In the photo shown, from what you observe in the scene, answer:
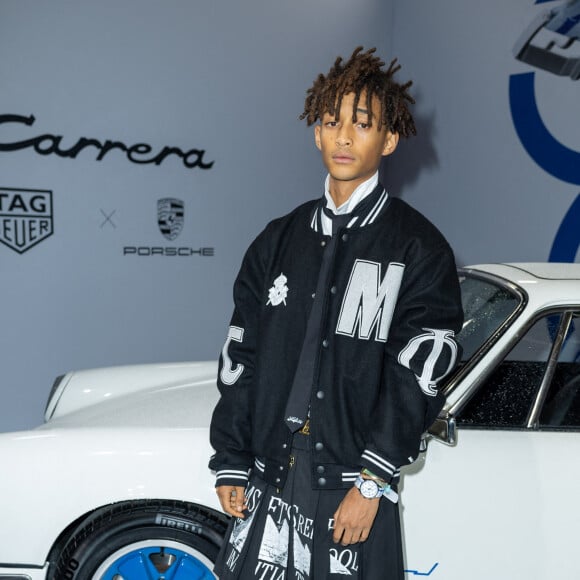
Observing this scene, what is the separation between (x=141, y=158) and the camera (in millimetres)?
4453

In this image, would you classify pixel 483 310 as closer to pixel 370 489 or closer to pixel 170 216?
pixel 370 489

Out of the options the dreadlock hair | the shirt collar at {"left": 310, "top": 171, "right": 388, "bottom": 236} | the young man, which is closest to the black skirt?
the young man

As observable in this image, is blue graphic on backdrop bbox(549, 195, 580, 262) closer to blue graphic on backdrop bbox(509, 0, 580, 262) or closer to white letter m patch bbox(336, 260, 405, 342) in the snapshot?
→ blue graphic on backdrop bbox(509, 0, 580, 262)

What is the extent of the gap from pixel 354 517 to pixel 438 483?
0.55m

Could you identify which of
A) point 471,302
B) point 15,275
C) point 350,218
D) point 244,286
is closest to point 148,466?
point 244,286

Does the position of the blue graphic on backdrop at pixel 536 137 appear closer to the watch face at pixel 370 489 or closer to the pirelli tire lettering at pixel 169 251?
the pirelli tire lettering at pixel 169 251

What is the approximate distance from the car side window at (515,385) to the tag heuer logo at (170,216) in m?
3.21

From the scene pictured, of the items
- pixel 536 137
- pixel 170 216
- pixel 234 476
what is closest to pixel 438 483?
pixel 234 476

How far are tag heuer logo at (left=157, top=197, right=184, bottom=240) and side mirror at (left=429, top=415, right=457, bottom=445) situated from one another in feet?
11.0

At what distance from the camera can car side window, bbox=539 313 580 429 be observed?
1877mm

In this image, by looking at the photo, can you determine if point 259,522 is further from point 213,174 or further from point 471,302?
point 213,174

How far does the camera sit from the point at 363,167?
53.2 inches

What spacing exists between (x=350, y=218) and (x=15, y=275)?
133 inches

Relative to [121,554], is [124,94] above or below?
above
